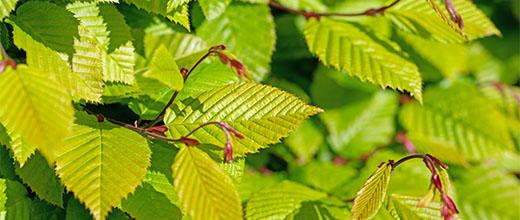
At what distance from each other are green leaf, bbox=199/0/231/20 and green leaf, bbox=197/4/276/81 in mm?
164

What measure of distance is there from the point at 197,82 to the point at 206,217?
0.43m

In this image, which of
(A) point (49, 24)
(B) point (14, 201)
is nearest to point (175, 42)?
(A) point (49, 24)

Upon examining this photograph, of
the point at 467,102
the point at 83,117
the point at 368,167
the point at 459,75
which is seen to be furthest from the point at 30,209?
the point at 459,75

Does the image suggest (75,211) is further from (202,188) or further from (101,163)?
(202,188)

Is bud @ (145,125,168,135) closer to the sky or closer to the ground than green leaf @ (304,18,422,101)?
closer to the sky

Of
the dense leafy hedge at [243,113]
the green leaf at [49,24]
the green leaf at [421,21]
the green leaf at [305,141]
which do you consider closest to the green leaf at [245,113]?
the dense leafy hedge at [243,113]

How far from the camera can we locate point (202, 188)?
101cm

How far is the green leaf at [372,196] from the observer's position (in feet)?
3.72

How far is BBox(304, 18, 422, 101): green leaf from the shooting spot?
149 centimetres

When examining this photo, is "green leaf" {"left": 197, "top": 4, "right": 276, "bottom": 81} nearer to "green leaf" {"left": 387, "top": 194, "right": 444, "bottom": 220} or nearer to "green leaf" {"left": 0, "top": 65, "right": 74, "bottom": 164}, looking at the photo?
"green leaf" {"left": 387, "top": 194, "right": 444, "bottom": 220}

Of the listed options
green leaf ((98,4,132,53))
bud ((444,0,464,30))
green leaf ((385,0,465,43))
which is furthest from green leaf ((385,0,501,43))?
green leaf ((98,4,132,53))

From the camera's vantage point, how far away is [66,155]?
3.53ft

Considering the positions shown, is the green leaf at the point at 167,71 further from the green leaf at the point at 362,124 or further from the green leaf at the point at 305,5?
the green leaf at the point at 362,124

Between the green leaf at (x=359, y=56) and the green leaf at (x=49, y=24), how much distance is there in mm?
553
